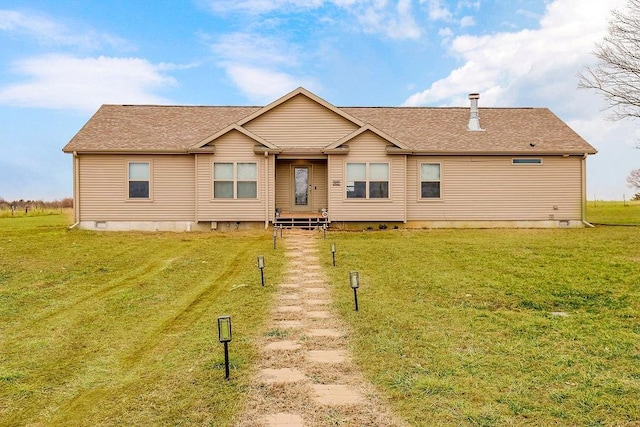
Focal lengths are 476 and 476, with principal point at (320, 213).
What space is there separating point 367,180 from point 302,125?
359cm

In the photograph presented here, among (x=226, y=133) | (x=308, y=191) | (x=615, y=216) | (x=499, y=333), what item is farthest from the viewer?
(x=615, y=216)

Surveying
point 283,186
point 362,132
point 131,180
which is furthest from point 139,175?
point 362,132

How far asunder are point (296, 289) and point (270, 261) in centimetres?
326

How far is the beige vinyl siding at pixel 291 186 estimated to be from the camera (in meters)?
21.3

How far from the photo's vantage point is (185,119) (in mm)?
23156

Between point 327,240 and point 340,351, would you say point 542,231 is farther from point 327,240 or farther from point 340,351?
point 340,351

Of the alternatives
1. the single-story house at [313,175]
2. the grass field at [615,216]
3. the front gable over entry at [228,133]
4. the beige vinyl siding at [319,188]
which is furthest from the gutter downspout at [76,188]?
the grass field at [615,216]

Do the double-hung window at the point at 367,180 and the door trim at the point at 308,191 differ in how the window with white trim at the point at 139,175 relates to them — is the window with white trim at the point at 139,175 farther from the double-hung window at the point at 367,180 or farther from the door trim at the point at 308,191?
the double-hung window at the point at 367,180

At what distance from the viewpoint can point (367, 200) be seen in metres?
19.9

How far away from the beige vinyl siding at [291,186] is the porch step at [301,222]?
61.4 inches

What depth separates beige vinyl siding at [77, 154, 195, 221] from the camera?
65.7 ft

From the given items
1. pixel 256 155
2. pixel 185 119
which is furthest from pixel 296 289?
pixel 185 119

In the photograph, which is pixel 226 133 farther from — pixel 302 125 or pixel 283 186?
pixel 283 186

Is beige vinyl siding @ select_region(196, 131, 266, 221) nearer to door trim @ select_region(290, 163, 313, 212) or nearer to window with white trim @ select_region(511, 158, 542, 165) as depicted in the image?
door trim @ select_region(290, 163, 313, 212)
